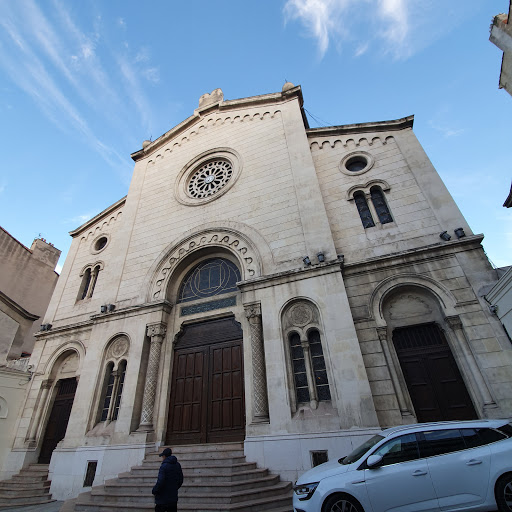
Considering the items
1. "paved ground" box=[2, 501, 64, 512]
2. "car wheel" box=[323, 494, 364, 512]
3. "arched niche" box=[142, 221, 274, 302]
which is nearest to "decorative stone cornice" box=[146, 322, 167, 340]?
"arched niche" box=[142, 221, 274, 302]

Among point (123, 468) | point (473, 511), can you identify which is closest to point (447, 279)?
point (473, 511)

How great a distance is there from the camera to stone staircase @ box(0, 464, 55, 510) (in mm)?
9375

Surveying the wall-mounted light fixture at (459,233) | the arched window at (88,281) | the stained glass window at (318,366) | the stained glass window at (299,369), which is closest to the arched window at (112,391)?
the arched window at (88,281)

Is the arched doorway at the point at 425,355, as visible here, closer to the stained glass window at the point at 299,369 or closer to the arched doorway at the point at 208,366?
the stained glass window at the point at 299,369

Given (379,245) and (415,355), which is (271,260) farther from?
(415,355)

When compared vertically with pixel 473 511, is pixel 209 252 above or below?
above

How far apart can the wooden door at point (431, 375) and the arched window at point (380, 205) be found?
383 centimetres

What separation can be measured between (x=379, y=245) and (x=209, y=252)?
644cm

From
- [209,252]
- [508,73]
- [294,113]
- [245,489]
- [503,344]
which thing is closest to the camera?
[245,489]

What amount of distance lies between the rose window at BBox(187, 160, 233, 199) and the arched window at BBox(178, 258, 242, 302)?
356 cm

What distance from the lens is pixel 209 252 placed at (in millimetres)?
12531

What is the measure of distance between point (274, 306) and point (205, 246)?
13.5ft

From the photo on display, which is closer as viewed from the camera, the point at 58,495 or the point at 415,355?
the point at 415,355

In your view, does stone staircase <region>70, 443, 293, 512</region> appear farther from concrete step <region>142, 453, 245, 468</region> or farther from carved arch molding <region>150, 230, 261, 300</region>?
carved arch molding <region>150, 230, 261, 300</region>
